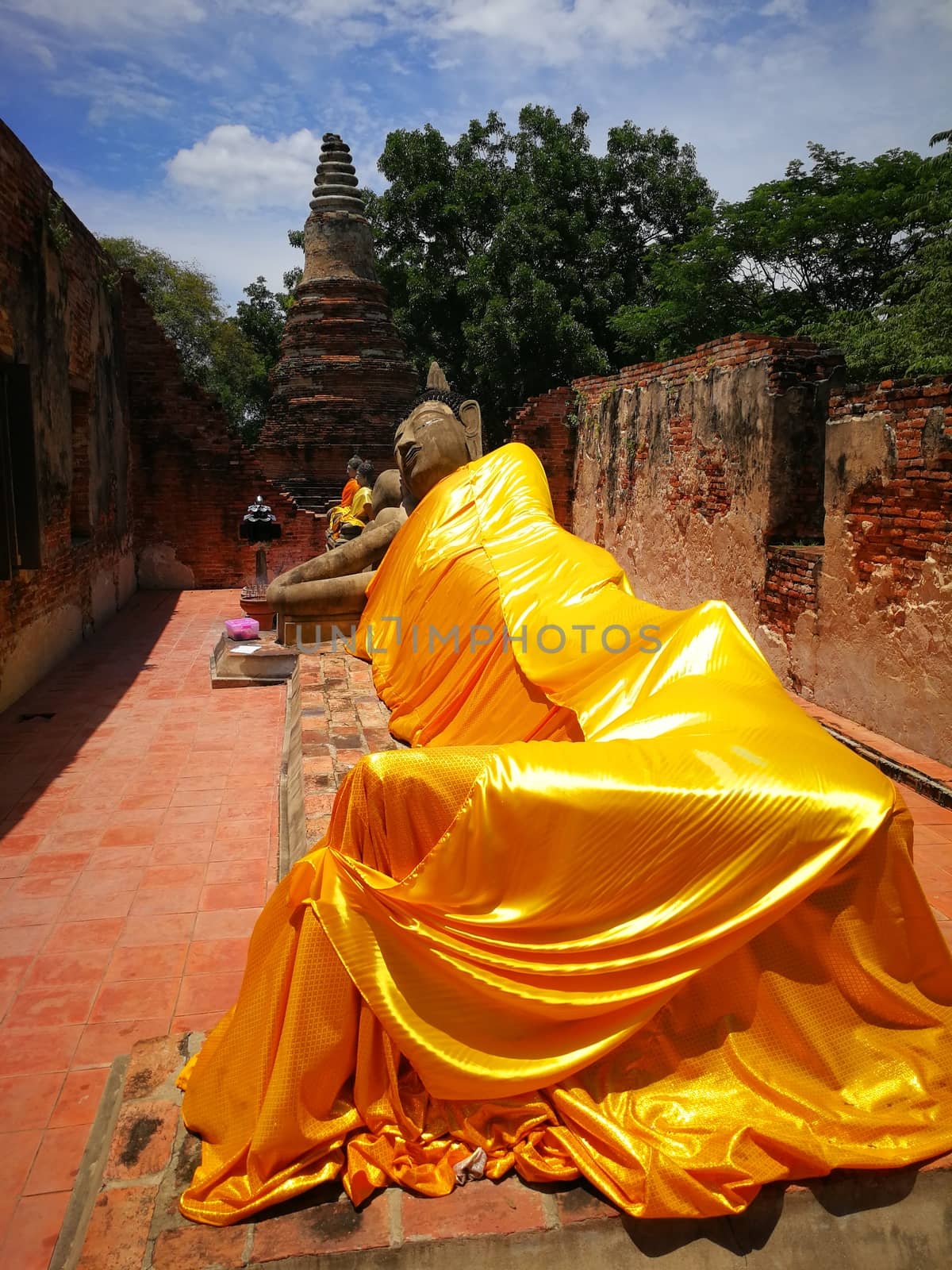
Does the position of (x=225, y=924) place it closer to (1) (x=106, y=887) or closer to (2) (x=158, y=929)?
(2) (x=158, y=929)

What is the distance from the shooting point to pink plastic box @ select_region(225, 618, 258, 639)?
277 inches

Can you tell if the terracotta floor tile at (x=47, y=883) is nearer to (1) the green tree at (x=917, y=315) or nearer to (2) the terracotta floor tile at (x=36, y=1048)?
(2) the terracotta floor tile at (x=36, y=1048)

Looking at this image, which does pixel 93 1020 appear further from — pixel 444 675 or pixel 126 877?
pixel 444 675

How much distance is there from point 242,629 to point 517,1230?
5773mm

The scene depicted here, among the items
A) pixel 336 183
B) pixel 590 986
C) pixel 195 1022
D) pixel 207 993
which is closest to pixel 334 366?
pixel 336 183

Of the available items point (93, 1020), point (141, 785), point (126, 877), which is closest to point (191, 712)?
point (141, 785)

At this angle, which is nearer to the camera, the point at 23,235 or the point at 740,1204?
the point at 740,1204

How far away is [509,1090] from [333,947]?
1.43ft

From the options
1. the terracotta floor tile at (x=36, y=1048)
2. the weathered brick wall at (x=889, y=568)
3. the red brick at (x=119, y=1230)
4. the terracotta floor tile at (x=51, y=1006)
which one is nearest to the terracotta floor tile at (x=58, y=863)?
the terracotta floor tile at (x=51, y=1006)

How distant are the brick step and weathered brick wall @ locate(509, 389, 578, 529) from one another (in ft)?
32.6

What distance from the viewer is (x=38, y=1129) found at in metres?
2.37

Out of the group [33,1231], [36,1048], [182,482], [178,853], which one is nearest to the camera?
[33,1231]

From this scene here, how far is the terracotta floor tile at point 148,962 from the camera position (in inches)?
119

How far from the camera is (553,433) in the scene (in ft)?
37.7
